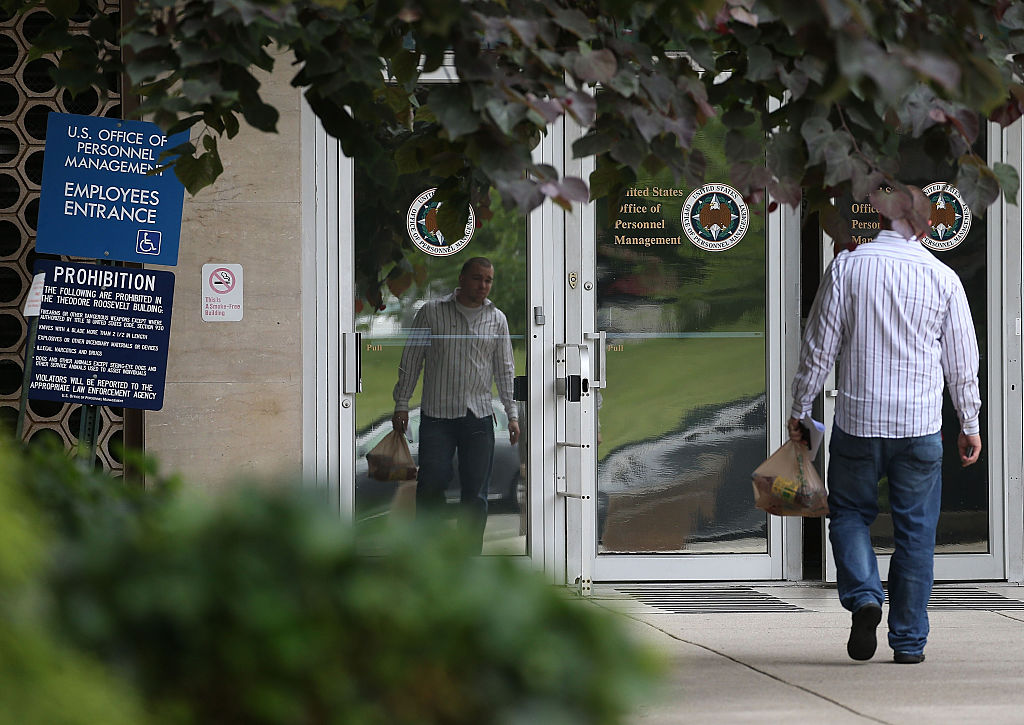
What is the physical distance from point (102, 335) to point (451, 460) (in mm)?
2145

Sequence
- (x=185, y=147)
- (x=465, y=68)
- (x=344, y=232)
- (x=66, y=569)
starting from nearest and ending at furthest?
(x=66, y=569) < (x=465, y=68) < (x=185, y=147) < (x=344, y=232)

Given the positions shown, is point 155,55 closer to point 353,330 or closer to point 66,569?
point 66,569

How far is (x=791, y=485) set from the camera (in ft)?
17.0

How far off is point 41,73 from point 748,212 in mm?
4092

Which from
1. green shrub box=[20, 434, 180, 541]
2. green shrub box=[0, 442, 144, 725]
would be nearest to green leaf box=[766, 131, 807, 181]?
green shrub box=[20, 434, 180, 541]

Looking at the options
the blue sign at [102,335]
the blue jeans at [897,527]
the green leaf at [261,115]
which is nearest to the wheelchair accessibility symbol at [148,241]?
the blue sign at [102,335]

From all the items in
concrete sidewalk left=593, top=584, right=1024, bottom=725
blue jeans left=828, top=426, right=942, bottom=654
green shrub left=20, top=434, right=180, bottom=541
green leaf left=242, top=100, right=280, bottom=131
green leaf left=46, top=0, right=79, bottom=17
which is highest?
green leaf left=46, top=0, right=79, bottom=17

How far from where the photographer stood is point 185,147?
3.79 m

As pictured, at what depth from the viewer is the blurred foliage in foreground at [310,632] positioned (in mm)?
1295

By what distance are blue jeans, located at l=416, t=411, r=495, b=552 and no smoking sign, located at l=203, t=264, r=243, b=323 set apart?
1258mm

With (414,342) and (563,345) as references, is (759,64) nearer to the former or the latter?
(563,345)

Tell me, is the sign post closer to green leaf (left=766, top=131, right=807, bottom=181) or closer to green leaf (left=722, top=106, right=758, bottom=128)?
green leaf (left=722, top=106, right=758, bottom=128)

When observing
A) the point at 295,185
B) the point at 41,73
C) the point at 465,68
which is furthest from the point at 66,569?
the point at 41,73

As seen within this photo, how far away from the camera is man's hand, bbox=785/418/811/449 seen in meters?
5.24
